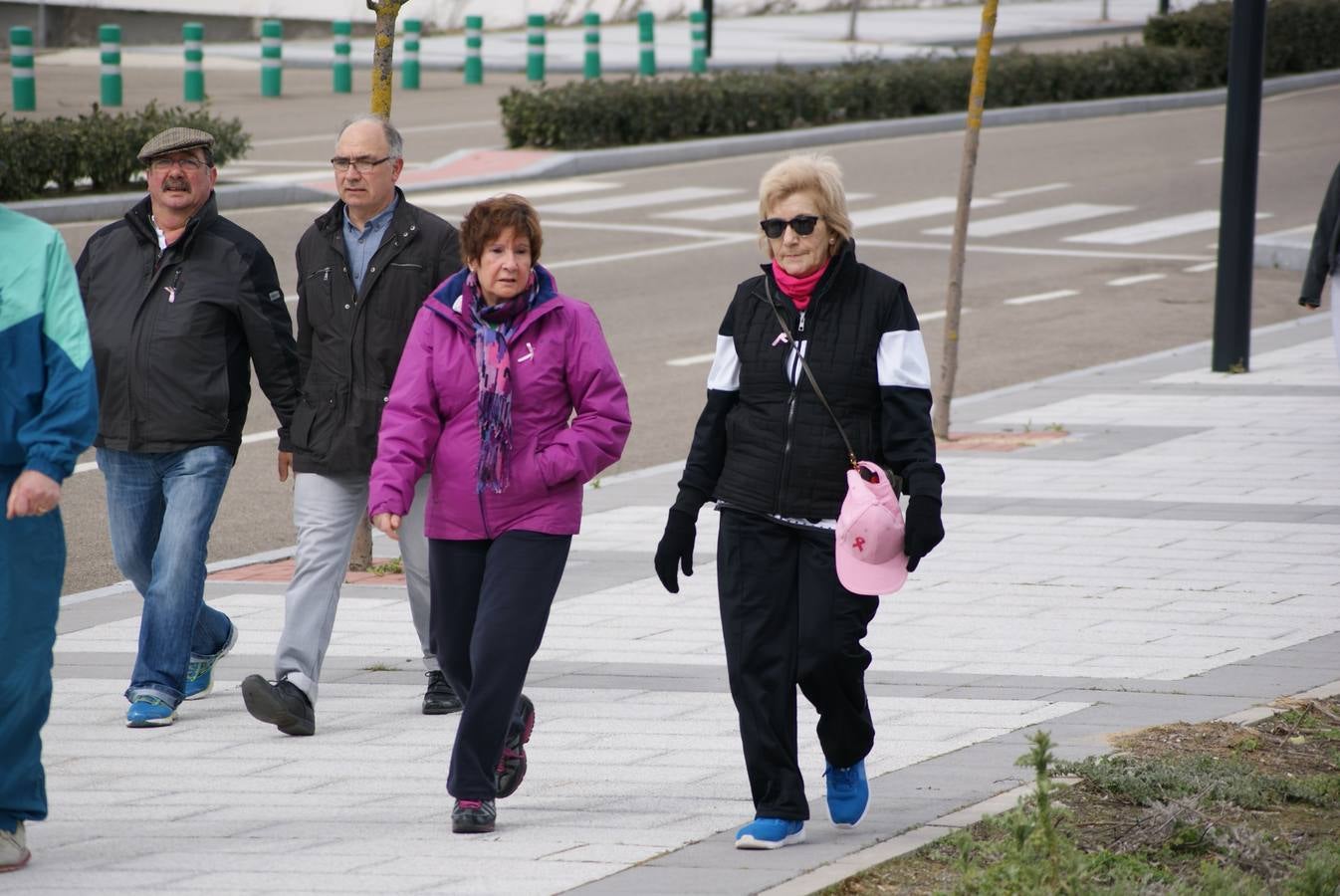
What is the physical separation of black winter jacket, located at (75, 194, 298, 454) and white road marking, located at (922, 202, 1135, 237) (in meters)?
15.4

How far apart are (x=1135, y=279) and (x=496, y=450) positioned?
14755 mm

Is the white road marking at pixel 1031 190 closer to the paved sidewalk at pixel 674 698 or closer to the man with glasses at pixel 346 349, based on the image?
the paved sidewalk at pixel 674 698

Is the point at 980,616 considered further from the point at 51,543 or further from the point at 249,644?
the point at 51,543

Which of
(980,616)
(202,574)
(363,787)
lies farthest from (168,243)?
(980,616)

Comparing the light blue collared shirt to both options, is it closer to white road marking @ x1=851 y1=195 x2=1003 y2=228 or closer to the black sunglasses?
the black sunglasses

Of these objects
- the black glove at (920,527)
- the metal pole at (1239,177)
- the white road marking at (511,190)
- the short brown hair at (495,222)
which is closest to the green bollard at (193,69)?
the white road marking at (511,190)

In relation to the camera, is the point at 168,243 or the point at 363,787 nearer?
the point at 363,787

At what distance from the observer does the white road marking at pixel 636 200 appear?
76.0ft

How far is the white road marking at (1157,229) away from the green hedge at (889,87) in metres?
7.07

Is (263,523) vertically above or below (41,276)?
below

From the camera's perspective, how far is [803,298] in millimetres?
5500

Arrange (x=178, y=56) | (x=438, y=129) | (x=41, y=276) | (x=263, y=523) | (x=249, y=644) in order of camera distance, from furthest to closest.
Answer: (x=178, y=56)
(x=438, y=129)
(x=263, y=523)
(x=249, y=644)
(x=41, y=276)

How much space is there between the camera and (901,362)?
5.37 m

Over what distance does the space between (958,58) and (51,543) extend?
95.8ft
